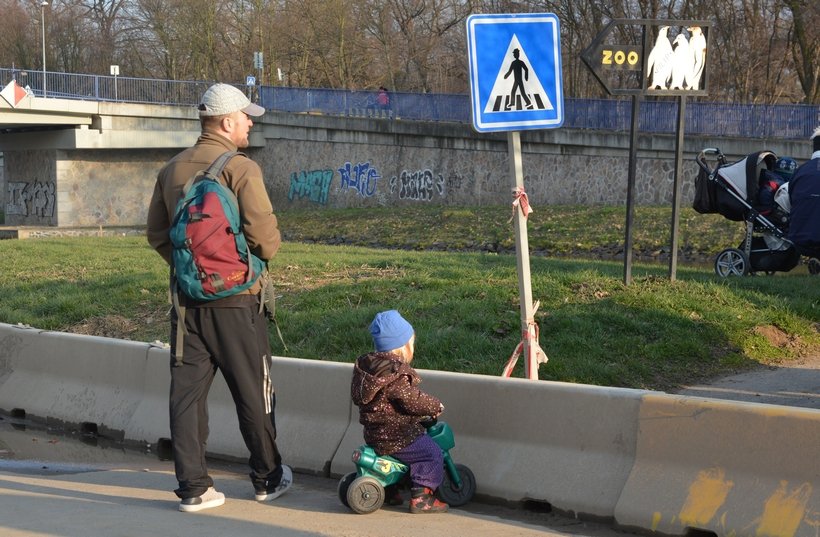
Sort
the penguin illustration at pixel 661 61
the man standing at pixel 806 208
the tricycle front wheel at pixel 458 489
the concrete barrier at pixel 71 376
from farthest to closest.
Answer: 1. the man standing at pixel 806 208
2. the penguin illustration at pixel 661 61
3. the concrete barrier at pixel 71 376
4. the tricycle front wheel at pixel 458 489

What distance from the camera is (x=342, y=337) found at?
366 inches

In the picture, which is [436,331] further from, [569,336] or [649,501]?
[649,501]

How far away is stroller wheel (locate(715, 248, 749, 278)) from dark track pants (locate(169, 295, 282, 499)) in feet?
29.6

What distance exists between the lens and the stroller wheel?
13.5 m

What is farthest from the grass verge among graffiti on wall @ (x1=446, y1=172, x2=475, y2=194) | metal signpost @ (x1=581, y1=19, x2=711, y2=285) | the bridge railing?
graffiti on wall @ (x1=446, y1=172, x2=475, y2=194)

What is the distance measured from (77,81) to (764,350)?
38.4m

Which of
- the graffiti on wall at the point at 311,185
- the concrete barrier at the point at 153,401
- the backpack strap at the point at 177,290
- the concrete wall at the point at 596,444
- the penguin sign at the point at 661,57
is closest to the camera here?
the concrete wall at the point at 596,444

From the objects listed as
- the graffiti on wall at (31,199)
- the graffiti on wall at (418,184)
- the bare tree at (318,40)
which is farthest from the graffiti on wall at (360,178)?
the graffiti on wall at (31,199)

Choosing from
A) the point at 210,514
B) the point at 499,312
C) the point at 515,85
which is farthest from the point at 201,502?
the point at 499,312

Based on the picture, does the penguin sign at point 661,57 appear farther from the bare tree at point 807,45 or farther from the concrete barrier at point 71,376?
the bare tree at point 807,45

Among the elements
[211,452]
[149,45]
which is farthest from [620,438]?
[149,45]

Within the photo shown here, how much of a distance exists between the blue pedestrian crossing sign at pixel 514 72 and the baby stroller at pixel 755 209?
7.33m

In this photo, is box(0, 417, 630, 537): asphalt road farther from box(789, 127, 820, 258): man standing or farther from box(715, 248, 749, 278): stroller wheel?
box(715, 248, 749, 278): stroller wheel

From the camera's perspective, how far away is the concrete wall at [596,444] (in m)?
4.95
